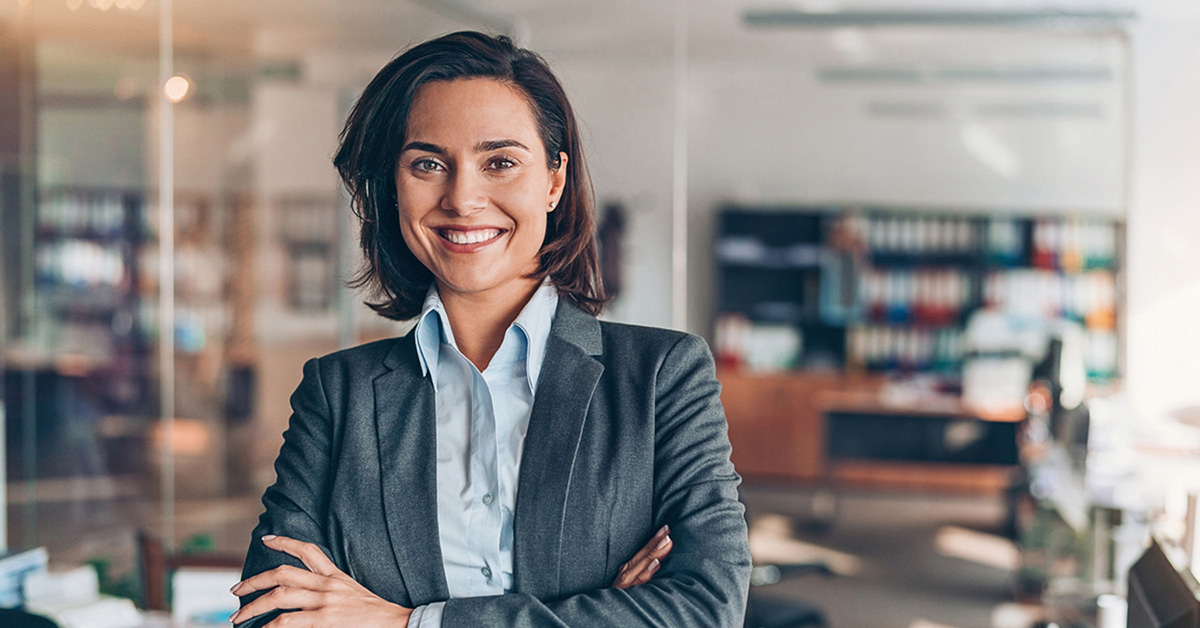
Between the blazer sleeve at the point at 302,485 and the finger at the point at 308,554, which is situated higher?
the blazer sleeve at the point at 302,485

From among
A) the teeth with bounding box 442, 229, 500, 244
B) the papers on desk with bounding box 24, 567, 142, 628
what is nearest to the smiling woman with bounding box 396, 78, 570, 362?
the teeth with bounding box 442, 229, 500, 244

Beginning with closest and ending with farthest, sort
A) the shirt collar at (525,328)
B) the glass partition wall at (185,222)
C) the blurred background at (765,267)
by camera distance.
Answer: the shirt collar at (525,328), the blurred background at (765,267), the glass partition wall at (185,222)

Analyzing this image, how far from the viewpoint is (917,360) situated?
8.59m

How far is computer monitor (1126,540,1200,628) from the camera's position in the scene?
1199mm

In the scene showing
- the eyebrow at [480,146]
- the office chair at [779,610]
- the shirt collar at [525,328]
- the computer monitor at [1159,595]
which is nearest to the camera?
the computer monitor at [1159,595]

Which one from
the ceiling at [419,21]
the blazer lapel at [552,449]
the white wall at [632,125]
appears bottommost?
the blazer lapel at [552,449]

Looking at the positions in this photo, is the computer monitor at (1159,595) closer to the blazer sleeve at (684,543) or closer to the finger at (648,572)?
the blazer sleeve at (684,543)

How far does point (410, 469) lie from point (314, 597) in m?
0.20

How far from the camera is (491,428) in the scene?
139 cm

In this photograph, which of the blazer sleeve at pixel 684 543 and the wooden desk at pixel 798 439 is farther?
the wooden desk at pixel 798 439

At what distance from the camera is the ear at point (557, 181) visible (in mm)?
1408

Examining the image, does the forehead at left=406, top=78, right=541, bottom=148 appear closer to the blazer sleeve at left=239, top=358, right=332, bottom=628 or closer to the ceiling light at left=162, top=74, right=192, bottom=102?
the blazer sleeve at left=239, top=358, right=332, bottom=628

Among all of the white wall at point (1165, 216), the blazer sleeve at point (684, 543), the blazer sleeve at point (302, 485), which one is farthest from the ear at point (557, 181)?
the white wall at point (1165, 216)

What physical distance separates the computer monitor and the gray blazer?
1.70 feet
